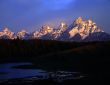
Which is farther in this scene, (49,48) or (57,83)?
(49,48)

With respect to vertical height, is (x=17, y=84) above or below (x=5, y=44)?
below

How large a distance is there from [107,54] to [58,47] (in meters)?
90.8

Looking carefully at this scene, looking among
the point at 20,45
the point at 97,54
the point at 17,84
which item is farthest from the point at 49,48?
the point at 17,84

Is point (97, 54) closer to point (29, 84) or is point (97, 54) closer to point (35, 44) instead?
point (29, 84)

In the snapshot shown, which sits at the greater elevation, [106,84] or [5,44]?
[5,44]

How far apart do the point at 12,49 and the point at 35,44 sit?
1495 centimetres

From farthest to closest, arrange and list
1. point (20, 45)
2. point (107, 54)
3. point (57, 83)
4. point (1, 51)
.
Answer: point (20, 45)
point (1, 51)
point (107, 54)
point (57, 83)

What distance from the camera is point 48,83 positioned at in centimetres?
3584

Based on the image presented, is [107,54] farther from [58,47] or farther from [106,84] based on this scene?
[58,47]

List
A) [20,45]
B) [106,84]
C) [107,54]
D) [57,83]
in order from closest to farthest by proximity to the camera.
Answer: [106,84]
[57,83]
[107,54]
[20,45]

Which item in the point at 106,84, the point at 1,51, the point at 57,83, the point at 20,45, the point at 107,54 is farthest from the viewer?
the point at 20,45

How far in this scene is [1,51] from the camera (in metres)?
161

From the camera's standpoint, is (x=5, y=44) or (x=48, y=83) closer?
(x=48, y=83)

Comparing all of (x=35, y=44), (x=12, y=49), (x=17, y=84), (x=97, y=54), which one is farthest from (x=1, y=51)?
(x=17, y=84)
